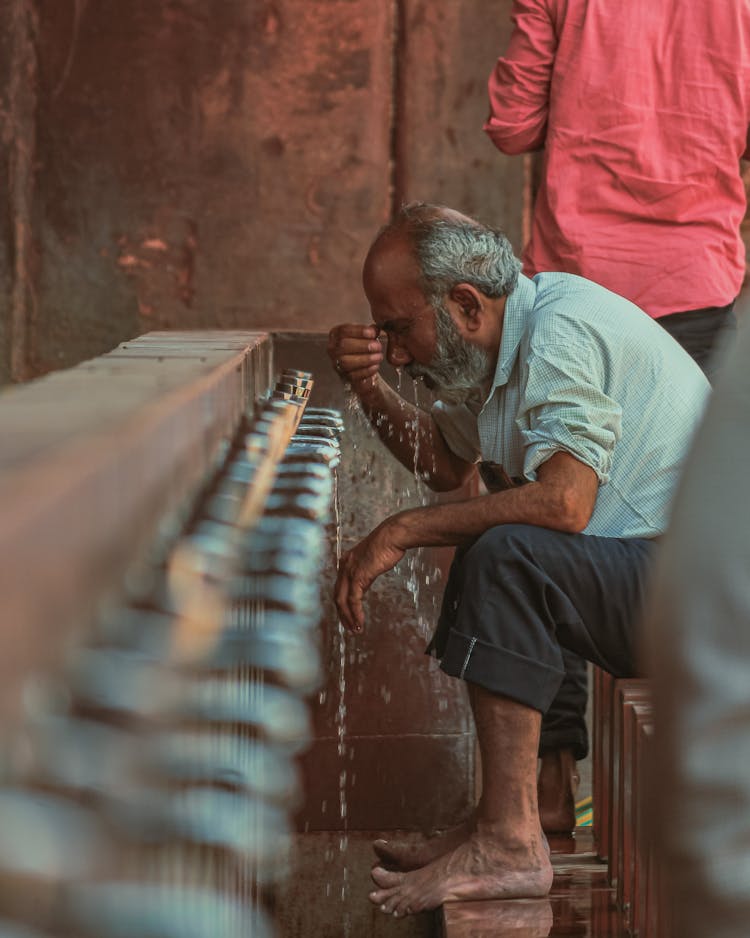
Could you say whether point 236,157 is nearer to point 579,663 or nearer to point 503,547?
point 579,663

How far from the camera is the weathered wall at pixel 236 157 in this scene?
4676 mm

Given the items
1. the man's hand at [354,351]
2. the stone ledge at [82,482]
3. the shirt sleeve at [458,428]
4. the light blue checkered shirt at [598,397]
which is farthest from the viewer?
the shirt sleeve at [458,428]

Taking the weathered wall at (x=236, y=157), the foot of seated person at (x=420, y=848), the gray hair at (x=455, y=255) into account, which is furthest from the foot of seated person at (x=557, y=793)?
the weathered wall at (x=236, y=157)

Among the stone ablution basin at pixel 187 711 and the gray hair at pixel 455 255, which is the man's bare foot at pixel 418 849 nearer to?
the stone ablution basin at pixel 187 711

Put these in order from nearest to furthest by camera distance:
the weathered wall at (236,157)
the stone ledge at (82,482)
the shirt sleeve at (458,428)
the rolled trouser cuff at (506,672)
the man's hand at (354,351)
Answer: the stone ledge at (82,482), the rolled trouser cuff at (506,672), the man's hand at (354,351), the shirt sleeve at (458,428), the weathered wall at (236,157)

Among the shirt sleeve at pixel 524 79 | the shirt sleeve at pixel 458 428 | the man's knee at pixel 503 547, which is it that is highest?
the shirt sleeve at pixel 524 79

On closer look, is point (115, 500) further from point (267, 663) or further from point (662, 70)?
point (662, 70)

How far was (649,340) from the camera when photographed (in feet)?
9.77

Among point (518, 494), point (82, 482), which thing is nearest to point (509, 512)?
point (518, 494)

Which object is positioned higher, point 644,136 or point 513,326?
point 644,136

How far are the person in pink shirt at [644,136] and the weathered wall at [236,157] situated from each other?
120 cm

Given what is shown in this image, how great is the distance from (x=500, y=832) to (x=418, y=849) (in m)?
0.35

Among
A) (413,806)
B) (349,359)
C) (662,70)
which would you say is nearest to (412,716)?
(413,806)

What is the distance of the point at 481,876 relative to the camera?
273 centimetres
